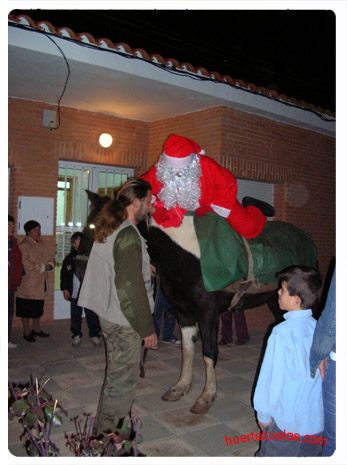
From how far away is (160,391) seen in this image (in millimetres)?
4383

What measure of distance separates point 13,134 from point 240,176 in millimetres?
3832

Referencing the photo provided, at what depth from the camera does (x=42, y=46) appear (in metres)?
5.10

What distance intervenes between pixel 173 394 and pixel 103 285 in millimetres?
1757

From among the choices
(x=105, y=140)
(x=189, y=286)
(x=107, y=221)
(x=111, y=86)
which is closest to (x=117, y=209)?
(x=107, y=221)

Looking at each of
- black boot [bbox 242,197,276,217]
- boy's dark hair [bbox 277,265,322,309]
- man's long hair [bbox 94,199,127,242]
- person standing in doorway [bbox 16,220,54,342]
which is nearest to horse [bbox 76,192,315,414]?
man's long hair [bbox 94,199,127,242]

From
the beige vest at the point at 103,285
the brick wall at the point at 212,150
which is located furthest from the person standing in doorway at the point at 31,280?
the beige vest at the point at 103,285

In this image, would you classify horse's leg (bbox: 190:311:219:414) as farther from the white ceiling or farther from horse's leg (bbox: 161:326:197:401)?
the white ceiling

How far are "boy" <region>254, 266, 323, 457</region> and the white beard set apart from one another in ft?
5.77

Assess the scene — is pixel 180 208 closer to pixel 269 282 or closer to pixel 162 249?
pixel 162 249

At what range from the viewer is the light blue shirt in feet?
7.11

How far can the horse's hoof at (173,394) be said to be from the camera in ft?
13.5

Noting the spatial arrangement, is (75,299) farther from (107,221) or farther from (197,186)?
(107,221)

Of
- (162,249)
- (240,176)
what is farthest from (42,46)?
(240,176)

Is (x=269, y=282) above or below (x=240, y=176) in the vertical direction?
below
